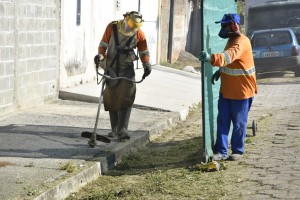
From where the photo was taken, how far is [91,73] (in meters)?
17.5

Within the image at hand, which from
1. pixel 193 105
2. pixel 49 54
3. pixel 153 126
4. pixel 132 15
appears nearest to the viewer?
pixel 132 15

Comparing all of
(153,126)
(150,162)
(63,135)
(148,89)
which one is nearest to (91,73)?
(148,89)

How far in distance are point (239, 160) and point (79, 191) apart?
2.42m

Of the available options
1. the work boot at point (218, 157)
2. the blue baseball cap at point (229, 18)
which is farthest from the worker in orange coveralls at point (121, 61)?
the work boot at point (218, 157)

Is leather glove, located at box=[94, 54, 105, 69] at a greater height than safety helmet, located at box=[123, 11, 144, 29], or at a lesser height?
lesser

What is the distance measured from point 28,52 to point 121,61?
3117 mm

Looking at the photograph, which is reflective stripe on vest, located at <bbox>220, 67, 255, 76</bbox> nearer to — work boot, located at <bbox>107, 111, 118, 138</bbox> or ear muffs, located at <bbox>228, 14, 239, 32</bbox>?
ear muffs, located at <bbox>228, 14, 239, 32</bbox>

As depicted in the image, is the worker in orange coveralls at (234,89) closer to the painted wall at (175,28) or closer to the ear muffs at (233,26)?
the ear muffs at (233,26)

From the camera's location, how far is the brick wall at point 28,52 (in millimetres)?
12414

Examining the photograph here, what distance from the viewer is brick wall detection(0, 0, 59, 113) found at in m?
12.4

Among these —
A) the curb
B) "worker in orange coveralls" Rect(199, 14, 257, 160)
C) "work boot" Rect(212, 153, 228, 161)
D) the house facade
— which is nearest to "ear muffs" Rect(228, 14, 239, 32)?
"worker in orange coveralls" Rect(199, 14, 257, 160)

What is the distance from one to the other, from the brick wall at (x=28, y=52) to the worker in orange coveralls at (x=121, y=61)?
2.19 meters

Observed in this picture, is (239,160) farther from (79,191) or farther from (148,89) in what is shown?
(148,89)

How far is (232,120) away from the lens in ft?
32.5
